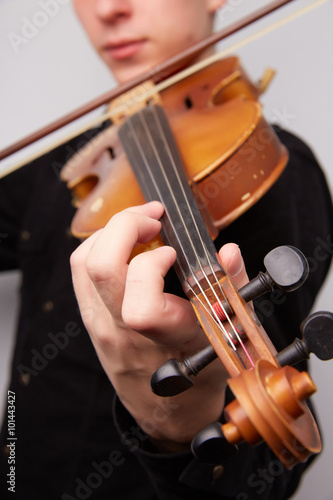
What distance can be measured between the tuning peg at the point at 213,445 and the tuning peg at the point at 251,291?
0.05 metres

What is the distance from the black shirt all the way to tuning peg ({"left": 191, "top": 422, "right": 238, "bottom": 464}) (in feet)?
0.68

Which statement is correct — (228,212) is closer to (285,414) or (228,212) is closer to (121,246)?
(121,246)

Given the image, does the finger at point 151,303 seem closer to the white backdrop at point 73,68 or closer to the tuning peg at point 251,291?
the tuning peg at point 251,291

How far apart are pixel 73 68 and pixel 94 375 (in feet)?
2.56

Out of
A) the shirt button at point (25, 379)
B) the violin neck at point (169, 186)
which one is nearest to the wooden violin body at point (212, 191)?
the violin neck at point (169, 186)

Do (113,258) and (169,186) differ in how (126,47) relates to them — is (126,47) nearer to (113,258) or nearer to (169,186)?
(169,186)

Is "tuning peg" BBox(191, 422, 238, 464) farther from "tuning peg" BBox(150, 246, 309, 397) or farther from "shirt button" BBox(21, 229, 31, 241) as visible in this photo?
"shirt button" BBox(21, 229, 31, 241)

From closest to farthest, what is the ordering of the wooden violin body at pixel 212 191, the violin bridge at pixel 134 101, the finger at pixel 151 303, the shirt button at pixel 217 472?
the wooden violin body at pixel 212 191 < the finger at pixel 151 303 < the shirt button at pixel 217 472 < the violin bridge at pixel 134 101

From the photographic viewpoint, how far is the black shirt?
22.9 inches

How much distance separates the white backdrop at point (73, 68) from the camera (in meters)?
1.00

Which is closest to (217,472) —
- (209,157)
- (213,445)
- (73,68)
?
(213,445)

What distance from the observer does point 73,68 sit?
1215 mm

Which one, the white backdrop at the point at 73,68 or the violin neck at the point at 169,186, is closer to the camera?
the violin neck at the point at 169,186

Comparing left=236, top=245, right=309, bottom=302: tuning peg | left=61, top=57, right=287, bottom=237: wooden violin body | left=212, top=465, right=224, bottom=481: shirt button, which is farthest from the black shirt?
left=236, top=245, right=309, bottom=302: tuning peg
